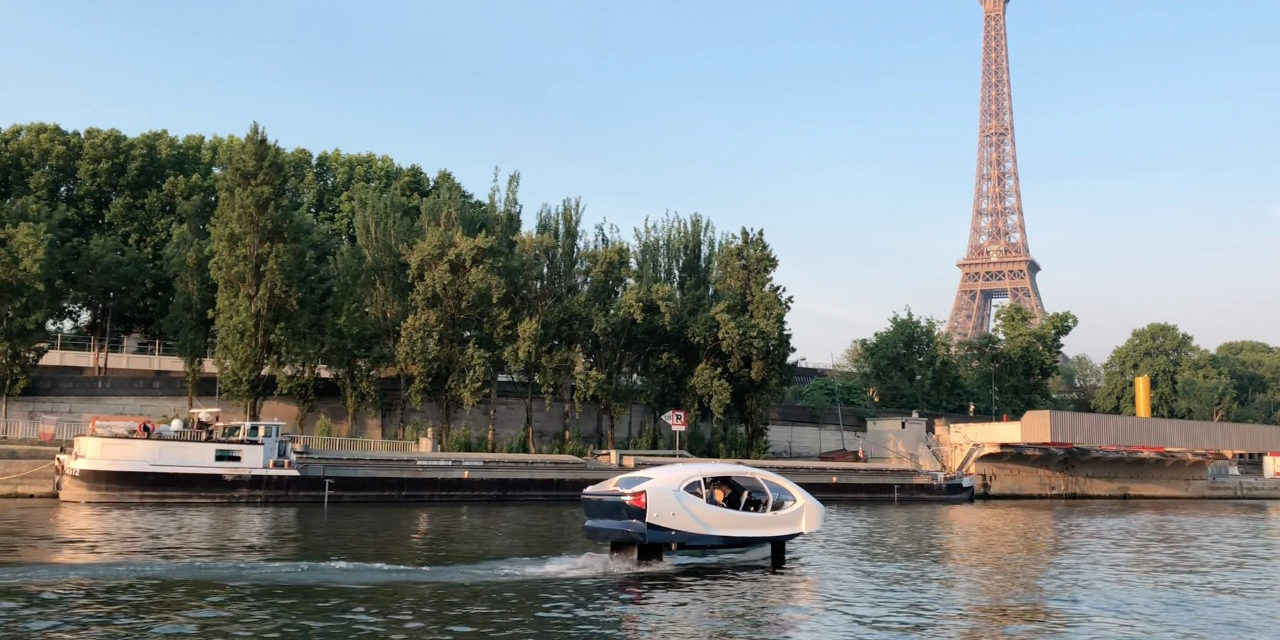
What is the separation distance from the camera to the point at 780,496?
27.1 metres

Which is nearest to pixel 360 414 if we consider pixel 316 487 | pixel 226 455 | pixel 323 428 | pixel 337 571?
pixel 323 428

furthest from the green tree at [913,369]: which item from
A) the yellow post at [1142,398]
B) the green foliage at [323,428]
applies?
the green foliage at [323,428]

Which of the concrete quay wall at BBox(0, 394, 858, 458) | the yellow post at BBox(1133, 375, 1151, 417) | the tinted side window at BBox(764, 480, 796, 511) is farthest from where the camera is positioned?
the yellow post at BBox(1133, 375, 1151, 417)

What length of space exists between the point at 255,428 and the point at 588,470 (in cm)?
1816

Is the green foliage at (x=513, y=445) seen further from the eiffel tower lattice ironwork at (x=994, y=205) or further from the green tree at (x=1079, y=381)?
the eiffel tower lattice ironwork at (x=994, y=205)

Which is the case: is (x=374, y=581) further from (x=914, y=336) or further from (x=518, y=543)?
(x=914, y=336)

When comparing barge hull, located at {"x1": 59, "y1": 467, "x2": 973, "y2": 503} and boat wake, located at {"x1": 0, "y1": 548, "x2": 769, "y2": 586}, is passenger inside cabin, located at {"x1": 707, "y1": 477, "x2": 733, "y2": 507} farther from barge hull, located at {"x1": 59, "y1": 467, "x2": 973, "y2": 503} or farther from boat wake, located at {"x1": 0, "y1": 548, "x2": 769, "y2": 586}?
barge hull, located at {"x1": 59, "y1": 467, "x2": 973, "y2": 503}

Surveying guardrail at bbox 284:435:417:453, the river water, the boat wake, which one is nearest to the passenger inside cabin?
the river water

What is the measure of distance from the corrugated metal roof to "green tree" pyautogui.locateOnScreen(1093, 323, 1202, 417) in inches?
811

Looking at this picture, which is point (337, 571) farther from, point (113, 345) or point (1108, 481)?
point (1108, 481)

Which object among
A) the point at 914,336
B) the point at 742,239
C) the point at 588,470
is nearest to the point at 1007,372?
the point at 914,336

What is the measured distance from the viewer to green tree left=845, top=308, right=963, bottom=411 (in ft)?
307

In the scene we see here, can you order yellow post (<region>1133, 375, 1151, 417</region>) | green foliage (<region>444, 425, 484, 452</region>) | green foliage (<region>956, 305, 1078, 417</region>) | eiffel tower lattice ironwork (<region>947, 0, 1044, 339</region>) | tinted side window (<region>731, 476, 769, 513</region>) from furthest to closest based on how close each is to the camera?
eiffel tower lattice ironwork (<region>947, 0, 1044, 339</region>), green foliage (<region>956, 305, 1078, 417</region>), yellow post (<region>1133, 375, 1151, 417</region>), green foliage (<region>444, 425, 484, 452</region>), tinted side window (<region>731, 476, 769, 513</region>)

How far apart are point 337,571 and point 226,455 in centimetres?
2568
